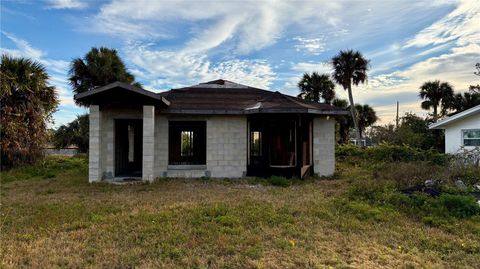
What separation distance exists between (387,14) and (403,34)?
234cm

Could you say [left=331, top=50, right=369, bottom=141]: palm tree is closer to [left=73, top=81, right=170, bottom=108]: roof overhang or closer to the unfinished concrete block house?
the unfinished concrete block house

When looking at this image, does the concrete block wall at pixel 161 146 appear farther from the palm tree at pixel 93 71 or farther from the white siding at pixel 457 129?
the white siding at pixel 457 129

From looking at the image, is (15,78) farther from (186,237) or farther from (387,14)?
(387,14)

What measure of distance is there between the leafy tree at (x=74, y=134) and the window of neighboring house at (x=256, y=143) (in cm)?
1442

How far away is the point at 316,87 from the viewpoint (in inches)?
937

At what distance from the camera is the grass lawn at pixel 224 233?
12.5 ft

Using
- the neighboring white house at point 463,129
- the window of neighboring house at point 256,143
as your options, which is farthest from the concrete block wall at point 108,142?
the neighboring white house at point 463,129

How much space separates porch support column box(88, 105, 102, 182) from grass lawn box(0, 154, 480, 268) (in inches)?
88.8

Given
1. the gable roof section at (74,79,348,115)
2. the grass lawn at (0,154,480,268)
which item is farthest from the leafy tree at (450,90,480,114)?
the grass lawn at (0,154,480,268)

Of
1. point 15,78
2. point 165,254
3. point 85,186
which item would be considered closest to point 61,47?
point 15,78

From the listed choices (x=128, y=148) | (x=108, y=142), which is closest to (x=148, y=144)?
(x=108, y=142)

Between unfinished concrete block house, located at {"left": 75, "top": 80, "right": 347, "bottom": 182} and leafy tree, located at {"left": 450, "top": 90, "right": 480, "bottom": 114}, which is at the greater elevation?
leafy tree, located at {"left": 450, "top": 90, "right": 480, "bottom": 114}

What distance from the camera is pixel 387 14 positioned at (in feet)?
33.0

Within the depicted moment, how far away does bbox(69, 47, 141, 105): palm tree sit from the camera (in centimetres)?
1568
